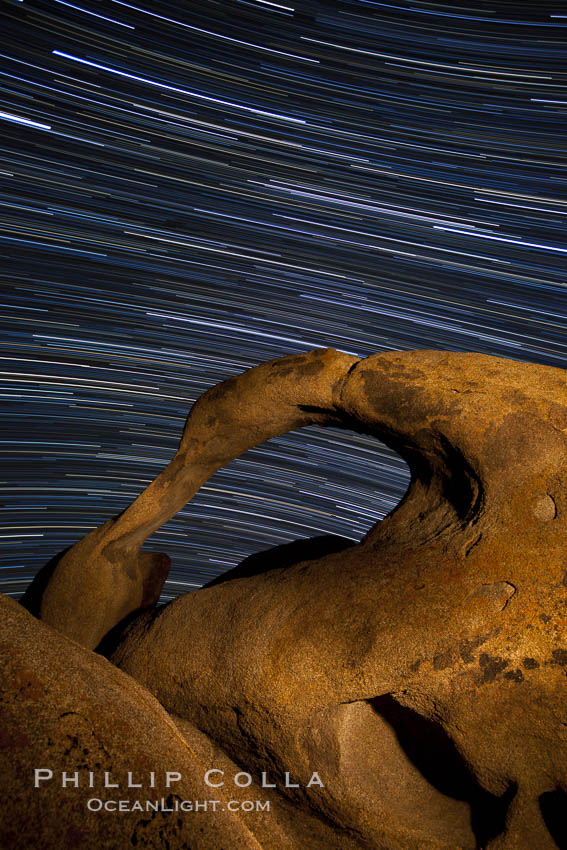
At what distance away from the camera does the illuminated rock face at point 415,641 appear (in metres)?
2.11

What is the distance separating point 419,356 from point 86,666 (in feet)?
5.69

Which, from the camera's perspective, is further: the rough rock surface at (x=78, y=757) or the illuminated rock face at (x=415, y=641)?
the illuminated rock face at (x=415, y=641)

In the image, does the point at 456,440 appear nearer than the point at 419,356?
Yes

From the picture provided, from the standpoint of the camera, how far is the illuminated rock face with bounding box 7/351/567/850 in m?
2.11

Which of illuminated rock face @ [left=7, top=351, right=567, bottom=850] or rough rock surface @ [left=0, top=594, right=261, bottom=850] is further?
illuminated rock face @ [left=7, top=351, right=567, bottom=850]

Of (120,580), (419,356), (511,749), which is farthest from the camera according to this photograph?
(120,580)

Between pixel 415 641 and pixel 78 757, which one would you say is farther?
pixel 415 641

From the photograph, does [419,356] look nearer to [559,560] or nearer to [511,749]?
[559,560]

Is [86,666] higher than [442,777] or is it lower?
higher

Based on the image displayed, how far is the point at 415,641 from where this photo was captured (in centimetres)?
218

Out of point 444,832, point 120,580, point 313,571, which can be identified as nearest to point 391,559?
point 313,571

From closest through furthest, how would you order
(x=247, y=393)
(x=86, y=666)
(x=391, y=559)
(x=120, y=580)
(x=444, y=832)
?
1. (x=86, y=666)
2. (x=444, y=832)
3. (x=391, y=559)
4. (x=247, y=393)
5. (x=120, y=580)

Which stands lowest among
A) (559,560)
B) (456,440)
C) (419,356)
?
(559,560)

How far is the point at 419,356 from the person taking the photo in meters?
2.74
